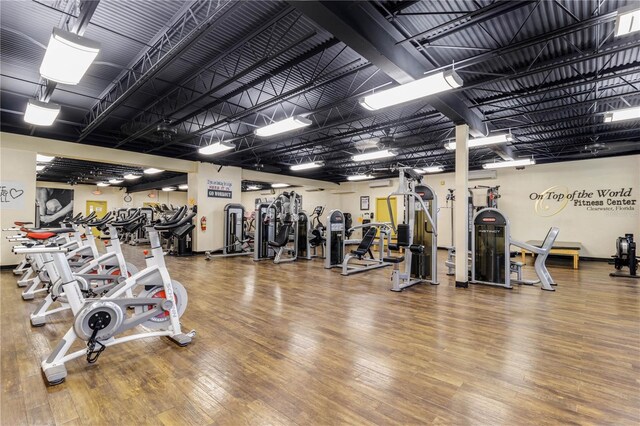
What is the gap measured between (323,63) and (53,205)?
1669 cm

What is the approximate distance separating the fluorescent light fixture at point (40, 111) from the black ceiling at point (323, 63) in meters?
0.63

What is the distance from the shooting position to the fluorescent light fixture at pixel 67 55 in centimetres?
293

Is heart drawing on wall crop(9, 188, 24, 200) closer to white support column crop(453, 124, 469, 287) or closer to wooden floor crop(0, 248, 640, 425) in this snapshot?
wooden floor crop(0, 248, 640, 425)

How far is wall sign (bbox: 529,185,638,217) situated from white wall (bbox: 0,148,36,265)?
1437cm

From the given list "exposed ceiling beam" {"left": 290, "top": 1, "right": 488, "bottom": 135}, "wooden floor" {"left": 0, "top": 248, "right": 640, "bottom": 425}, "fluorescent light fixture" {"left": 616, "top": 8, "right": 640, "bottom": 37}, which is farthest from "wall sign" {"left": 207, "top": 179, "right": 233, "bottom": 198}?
"fluorescent light fixture" {"left": 616, "top": 8, "right": 640, "bottom": 37}

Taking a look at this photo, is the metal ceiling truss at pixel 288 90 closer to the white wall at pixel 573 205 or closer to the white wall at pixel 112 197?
the white wall at pixel 573 205

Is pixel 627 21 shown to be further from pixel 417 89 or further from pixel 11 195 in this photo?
pixel 11 195

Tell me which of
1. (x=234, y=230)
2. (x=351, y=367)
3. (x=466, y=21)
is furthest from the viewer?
(x=234, y=230)

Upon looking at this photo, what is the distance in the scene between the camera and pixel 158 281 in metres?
2.88

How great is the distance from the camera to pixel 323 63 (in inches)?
185

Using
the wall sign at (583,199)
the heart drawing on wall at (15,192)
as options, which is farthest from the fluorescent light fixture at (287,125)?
the wall sign at (583,199)

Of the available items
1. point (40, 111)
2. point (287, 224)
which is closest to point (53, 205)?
point (40, 111)

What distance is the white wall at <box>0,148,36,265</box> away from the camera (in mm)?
6660

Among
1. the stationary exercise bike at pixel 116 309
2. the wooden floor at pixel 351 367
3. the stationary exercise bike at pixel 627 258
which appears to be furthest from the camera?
the stationary exercise bike at pixel 627 258
